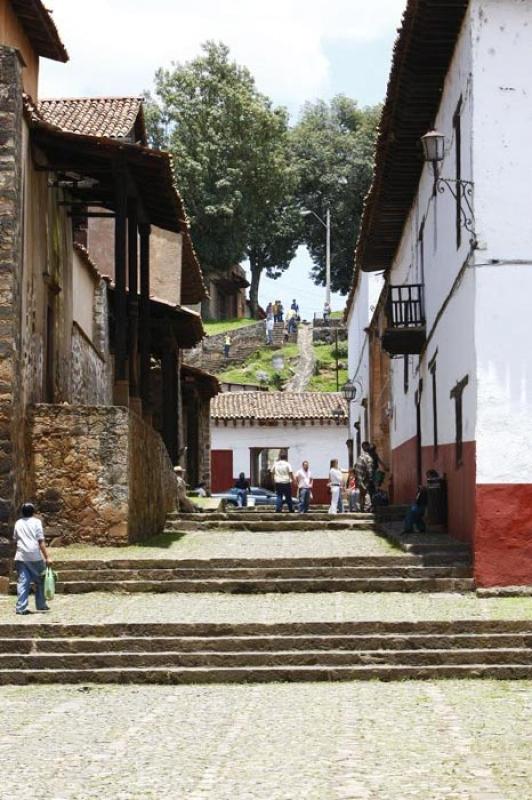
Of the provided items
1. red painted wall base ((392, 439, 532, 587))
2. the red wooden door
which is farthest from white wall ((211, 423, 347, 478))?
red painted wall base ((392, 439, 532, 587))

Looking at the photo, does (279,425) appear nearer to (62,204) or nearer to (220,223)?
(220,223)

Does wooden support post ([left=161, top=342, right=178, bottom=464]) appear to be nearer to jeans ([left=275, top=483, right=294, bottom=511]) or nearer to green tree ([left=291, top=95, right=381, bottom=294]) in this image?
jeans ([left=275, top=483, right=294, bottom=511])

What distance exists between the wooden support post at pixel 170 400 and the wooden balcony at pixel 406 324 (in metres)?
8.25

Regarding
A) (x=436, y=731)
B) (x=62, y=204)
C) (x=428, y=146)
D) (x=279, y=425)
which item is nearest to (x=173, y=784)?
(x=436, y=731)

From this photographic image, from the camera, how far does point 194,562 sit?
14766 mm

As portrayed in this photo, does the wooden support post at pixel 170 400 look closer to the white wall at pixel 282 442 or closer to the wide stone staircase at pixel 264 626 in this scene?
the wide stone staircase at pixel 264 626

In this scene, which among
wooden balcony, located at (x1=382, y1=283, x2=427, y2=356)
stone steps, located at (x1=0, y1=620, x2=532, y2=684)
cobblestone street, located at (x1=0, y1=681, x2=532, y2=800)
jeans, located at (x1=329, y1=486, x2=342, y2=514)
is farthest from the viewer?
jeans, located at (x1=329, y1=486, x2=342, y2=514)

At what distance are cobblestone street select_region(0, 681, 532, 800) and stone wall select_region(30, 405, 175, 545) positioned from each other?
16.6ft

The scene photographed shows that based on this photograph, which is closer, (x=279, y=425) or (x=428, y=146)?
(x=428, y=146)

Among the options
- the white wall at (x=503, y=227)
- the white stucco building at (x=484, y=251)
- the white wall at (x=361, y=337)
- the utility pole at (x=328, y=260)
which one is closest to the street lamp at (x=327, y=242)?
the utility pole at (x=328, y=260)

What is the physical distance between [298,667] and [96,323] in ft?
49.0

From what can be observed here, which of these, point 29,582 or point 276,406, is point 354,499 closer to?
point 29,582

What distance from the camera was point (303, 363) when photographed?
64062mm

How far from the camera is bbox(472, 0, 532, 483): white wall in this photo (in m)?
13.7
